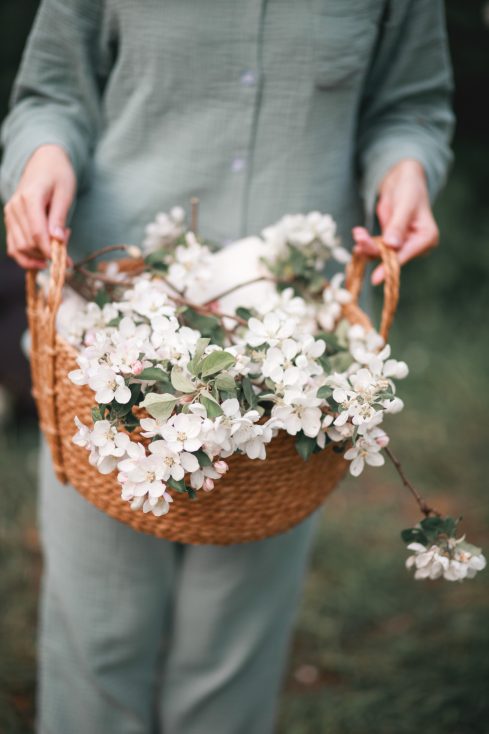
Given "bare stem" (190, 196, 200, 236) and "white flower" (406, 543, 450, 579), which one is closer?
"white flower" (406, 543, 450, 579)

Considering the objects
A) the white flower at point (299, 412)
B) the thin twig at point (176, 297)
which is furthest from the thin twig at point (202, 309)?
the white flower at point (299, 412)

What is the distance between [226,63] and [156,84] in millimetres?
119

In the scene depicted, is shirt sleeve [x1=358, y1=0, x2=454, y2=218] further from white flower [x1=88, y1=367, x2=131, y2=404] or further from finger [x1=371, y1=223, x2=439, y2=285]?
white flower [x1=88, y1=367, x2=131, y2=404]

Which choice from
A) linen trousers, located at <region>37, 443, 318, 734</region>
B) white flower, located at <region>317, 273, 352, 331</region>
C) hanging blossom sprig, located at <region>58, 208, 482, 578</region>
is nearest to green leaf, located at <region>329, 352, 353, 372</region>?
hanging blossom sprig, located at <region>58, 208, 482, 578</region>

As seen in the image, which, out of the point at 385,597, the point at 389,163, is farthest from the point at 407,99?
the point at 385,597

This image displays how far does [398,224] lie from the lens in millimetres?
1130

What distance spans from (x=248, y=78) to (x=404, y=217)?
34cm

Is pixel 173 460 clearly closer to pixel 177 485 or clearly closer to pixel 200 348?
pixel 177 485

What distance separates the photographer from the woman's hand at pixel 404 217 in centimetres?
113

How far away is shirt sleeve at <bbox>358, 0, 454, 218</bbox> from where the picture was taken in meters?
1.24

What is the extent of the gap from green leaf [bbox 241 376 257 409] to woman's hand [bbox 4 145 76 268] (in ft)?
1.10

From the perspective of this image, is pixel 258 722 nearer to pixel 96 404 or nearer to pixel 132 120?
pixel 96 404

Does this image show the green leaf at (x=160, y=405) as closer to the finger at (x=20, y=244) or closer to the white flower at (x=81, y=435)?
the white flower at (x=81, y=435)

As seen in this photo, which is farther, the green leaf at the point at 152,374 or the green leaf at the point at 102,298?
the green leaf at the point at 102,298
